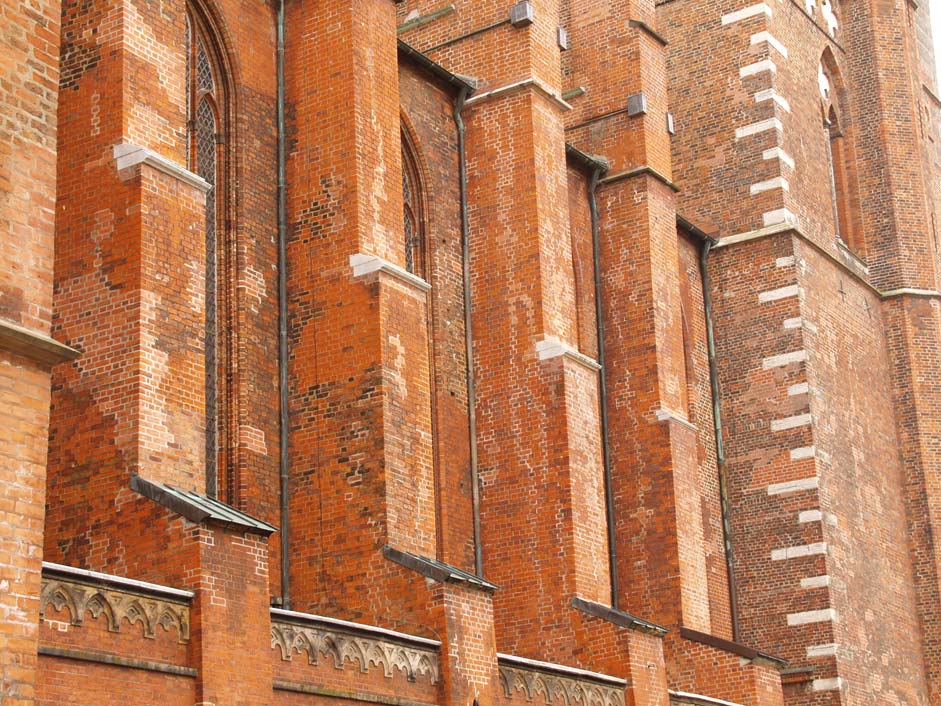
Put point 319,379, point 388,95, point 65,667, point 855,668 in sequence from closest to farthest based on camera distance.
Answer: point 65,667 → point 319,379 → point 388,95 → point 855,668

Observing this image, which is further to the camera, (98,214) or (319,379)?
(319,379)

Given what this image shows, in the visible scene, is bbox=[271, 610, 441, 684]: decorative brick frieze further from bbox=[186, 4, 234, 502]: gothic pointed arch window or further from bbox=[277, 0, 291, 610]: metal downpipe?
bbox=[186, 4, 234, 502]: gothic pointed arch window

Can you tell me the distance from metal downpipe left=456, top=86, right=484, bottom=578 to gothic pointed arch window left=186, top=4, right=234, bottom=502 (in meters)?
5.16

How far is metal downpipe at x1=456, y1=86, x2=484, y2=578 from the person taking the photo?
2253cm

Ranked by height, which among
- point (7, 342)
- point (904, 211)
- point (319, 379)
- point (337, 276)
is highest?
point (904, 211)

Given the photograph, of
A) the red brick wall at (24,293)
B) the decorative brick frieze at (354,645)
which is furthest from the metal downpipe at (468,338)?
the red brick wall at (24,293)

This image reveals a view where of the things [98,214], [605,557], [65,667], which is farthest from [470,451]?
[65,667]

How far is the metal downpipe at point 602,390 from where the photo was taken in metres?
25.7

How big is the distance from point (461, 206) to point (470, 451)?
3660mm

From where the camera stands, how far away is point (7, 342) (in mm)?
11516

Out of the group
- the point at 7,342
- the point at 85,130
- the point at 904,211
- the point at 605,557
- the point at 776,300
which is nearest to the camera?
the point at 7,342

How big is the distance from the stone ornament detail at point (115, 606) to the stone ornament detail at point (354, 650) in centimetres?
128

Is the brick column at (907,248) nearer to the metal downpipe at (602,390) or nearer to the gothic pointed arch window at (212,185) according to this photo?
the metal downpipe at (602,390)

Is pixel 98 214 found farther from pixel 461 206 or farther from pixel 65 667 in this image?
pixel 461 206
